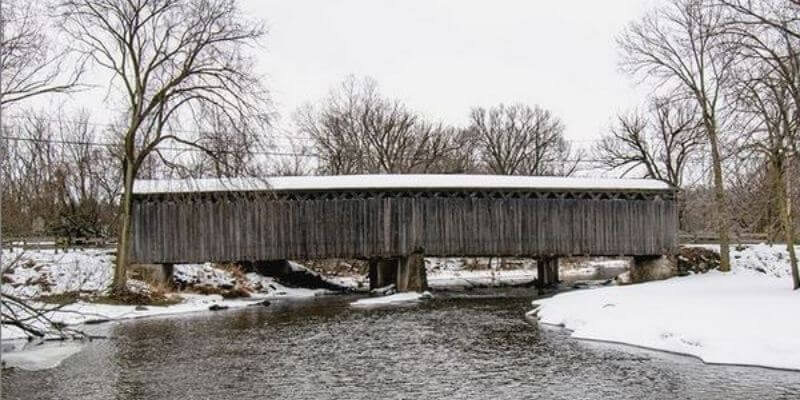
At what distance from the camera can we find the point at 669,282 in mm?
24234

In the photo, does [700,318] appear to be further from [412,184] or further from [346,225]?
[346,225]

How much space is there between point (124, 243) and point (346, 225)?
784 centimetres

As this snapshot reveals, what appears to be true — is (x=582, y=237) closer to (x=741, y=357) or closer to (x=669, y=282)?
(x=669, y=282)

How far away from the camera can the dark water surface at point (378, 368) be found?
917 centimetres

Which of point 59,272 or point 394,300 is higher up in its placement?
point 59,272

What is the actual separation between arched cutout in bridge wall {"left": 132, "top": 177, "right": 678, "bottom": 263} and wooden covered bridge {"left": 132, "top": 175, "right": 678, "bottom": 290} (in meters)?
0.04

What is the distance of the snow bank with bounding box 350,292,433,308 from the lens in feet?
76.3

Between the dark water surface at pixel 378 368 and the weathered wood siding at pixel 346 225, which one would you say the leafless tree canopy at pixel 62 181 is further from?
the dark water surface at pixel 378 368

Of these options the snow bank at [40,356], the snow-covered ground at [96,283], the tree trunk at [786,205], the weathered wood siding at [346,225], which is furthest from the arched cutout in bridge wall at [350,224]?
the snow bank at [40,356]

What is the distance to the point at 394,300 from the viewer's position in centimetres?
2464

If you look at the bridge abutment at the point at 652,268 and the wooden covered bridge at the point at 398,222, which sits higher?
the wooden covered bridge at the point at 398,222

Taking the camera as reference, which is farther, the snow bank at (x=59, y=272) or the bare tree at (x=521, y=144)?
the bare tree at (x=521, y=144)

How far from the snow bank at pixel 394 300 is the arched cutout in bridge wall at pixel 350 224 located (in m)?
1.93

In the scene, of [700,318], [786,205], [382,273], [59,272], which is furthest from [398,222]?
[700,318]
